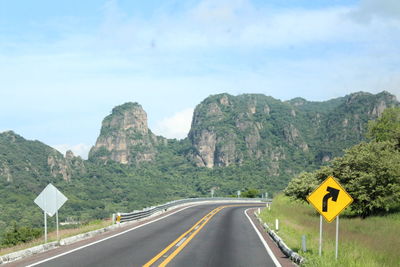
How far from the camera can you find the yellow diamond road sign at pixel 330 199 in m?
13.6

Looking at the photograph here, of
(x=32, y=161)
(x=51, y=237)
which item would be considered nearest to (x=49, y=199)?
(x=51, y=237)

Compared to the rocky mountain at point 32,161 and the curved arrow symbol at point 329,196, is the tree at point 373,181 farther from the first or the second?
the rocky mountain at point 32,161

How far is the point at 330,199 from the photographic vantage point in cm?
1392

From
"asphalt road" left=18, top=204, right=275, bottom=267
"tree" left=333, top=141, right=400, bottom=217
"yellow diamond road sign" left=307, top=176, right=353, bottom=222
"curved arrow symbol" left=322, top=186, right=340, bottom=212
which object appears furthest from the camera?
"tree" left=333, top=141, right=400, bottom=217

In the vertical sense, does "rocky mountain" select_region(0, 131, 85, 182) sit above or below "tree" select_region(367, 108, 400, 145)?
below

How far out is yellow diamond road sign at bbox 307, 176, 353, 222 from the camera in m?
13.6

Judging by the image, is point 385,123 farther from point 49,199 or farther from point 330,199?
point 330,199

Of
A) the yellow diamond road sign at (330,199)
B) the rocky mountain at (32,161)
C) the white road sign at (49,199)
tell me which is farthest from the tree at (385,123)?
the rocky mountain at (32,161)

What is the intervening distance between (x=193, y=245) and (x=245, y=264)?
531cm

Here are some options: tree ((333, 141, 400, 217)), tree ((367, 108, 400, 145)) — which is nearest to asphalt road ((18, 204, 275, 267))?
tree ((333, 141, 400, 217))

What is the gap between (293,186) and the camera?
51.7m

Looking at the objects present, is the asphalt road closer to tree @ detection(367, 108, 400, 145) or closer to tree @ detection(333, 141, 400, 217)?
tree @ detection(333, 141, 400, 217)

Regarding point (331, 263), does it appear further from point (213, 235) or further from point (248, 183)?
point (248, 183)

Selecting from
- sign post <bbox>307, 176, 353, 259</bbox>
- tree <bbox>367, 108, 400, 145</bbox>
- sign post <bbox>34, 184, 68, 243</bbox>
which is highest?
tree <bbox>367, 108, 400, 145</bbox>
